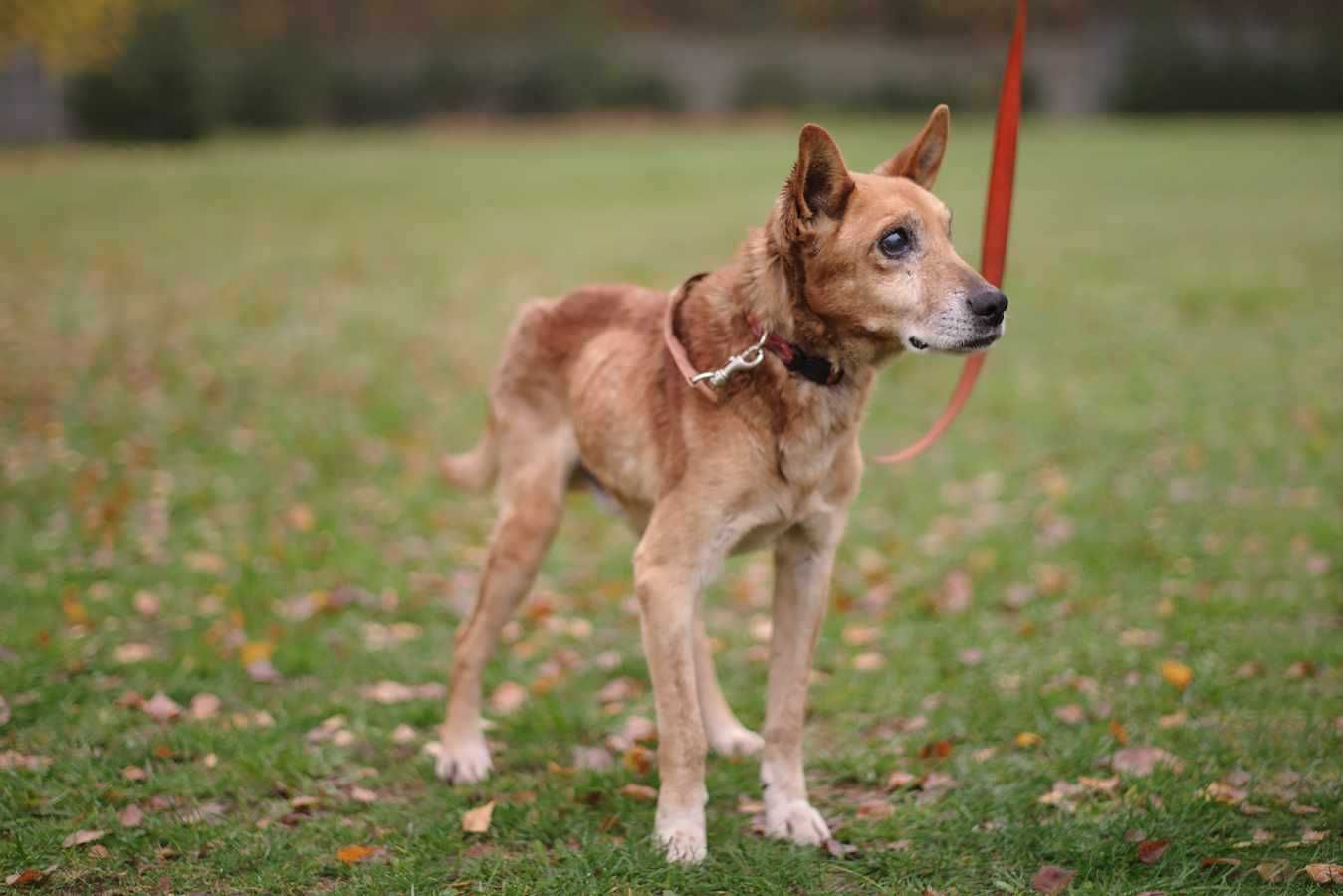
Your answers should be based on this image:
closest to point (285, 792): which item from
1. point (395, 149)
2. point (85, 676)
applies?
point (85, 676)

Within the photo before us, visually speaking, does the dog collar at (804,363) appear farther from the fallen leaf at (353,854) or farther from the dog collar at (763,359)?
the fallen leaf at (353,854)

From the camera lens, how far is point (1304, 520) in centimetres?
750

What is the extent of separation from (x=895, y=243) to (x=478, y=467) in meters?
2.23

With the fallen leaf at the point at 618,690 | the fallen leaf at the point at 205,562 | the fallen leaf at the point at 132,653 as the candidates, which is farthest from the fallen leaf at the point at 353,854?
the fallen leaf at the point at 205,562

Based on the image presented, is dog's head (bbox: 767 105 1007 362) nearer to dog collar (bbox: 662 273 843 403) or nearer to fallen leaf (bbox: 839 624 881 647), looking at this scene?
dog collar (bbox: 662 273 843 403)

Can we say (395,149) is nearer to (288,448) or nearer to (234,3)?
(234,3)

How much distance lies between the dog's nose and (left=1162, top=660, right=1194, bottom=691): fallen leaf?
2428mm

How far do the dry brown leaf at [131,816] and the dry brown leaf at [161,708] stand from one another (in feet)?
2.88

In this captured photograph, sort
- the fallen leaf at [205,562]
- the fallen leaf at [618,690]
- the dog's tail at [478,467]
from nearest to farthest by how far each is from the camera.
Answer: the dog's tail at [478,467] < the fallen leaf at [618,690] < the fallen leaf at [205,562]

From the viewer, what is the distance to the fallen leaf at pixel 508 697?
5551 millimetres

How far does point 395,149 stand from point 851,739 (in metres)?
34.4

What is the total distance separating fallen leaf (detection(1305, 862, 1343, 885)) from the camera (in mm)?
3730

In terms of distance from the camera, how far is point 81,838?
4.15 metres

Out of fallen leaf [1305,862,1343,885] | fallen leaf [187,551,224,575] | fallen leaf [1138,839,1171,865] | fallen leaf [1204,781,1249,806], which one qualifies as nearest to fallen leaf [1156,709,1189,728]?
fallen leaf [1204,781,1249,806]
